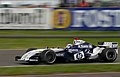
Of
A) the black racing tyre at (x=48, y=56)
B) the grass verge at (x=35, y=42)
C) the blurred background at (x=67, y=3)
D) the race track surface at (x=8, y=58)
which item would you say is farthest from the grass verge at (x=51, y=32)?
the black racing tyre at (x=48, y=56)

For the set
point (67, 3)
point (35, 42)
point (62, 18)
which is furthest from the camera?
point (67, 3)

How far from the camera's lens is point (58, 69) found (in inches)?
393

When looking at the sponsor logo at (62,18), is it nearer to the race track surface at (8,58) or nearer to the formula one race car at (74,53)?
the race track surface at (8,58)

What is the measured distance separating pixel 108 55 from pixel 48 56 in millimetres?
1676

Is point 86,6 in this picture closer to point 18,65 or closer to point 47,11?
point 47,11

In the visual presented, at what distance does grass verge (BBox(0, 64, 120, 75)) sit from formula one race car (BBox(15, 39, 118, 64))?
297mm

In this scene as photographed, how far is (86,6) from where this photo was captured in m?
22.9

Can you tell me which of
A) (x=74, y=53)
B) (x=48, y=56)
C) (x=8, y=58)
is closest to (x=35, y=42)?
(x=8, y=58)

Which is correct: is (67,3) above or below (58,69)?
above

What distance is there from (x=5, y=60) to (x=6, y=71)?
213 cm

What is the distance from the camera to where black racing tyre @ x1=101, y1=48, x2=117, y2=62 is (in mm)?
11172

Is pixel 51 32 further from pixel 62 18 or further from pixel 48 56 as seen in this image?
pixel 48 56

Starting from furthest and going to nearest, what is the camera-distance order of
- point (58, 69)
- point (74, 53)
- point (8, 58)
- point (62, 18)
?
point (62, 18)
point (8, 58)
point (74, 53)
point (58, 69)

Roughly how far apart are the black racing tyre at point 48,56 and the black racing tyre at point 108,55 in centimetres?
134
